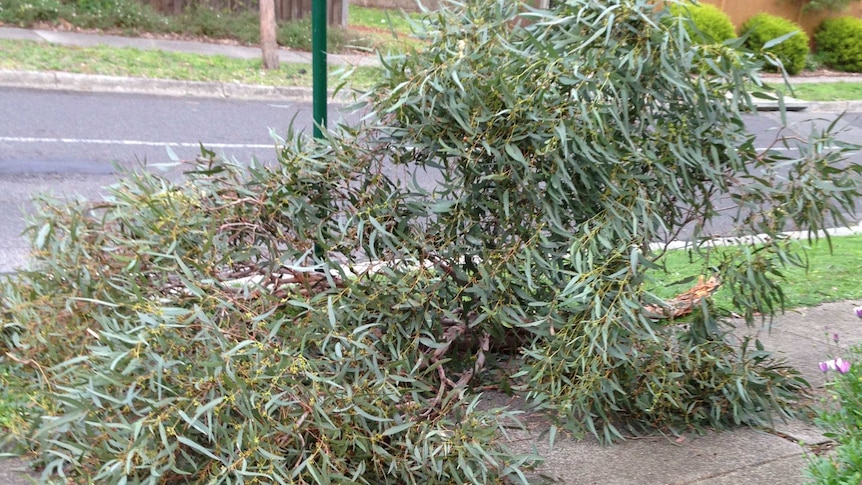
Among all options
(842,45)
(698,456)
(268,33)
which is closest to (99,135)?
(268,33)

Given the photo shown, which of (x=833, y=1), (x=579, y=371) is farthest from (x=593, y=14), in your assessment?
(x=833, y=1)

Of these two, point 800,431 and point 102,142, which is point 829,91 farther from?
point 800,431

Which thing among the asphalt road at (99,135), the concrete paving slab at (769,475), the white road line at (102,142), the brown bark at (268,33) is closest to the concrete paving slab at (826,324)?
the concrete paving slab at (769,475)

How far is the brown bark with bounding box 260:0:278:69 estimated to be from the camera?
14.8 meters

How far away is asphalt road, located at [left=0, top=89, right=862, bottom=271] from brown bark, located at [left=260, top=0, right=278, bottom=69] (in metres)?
1.81

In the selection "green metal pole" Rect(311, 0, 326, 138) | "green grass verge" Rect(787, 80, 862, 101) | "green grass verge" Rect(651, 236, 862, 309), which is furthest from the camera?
"green grass verge" Rect(787, 80, 862, 101)

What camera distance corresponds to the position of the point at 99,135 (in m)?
9.98

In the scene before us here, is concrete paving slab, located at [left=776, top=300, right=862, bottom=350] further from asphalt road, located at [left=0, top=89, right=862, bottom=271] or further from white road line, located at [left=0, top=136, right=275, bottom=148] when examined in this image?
white road line, located at [left=0, top=136, right=275, bottom=148]

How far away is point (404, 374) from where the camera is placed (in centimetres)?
340

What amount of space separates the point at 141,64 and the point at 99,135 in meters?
4.90

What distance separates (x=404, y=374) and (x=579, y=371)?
2.48 ft

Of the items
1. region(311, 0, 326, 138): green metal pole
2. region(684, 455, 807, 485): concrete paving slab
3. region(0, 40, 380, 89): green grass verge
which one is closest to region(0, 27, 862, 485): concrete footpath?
region(684, 455, 807, 485): concrete paving slab

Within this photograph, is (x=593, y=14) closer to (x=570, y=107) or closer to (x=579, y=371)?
(x=570, y=107)

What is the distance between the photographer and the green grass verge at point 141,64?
13.4 m
